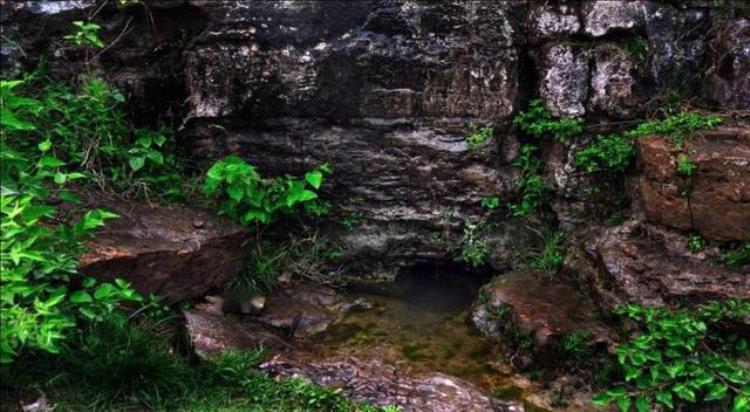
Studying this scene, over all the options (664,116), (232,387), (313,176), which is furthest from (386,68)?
(232,387)

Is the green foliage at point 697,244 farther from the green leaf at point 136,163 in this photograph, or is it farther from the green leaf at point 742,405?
the green leaf at point 136,163

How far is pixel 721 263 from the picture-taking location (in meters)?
4.01

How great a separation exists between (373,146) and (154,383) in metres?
2.64

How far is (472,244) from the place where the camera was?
17.2 ft

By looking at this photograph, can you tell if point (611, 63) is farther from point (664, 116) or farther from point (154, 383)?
point (154, 383)

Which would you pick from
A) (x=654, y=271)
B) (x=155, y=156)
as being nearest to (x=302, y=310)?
(x=155, y=156)

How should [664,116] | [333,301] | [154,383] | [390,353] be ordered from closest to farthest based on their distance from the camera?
[154,383]
[390,353]
[664,116]
[333,301]

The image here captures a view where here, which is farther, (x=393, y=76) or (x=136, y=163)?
(x=393, y=76)

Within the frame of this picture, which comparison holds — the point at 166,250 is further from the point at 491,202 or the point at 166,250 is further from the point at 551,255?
the point at 551,255

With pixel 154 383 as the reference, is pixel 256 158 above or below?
above

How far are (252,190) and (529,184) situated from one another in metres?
2.37

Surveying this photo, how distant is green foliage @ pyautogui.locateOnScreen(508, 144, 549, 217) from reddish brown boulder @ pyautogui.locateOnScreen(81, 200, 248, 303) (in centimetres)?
237

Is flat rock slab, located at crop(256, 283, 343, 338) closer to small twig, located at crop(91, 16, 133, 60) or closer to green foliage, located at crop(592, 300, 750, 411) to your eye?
green foliage, located at crop(592, 300, 750, 411)

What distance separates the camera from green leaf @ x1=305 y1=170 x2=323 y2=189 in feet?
16.1
